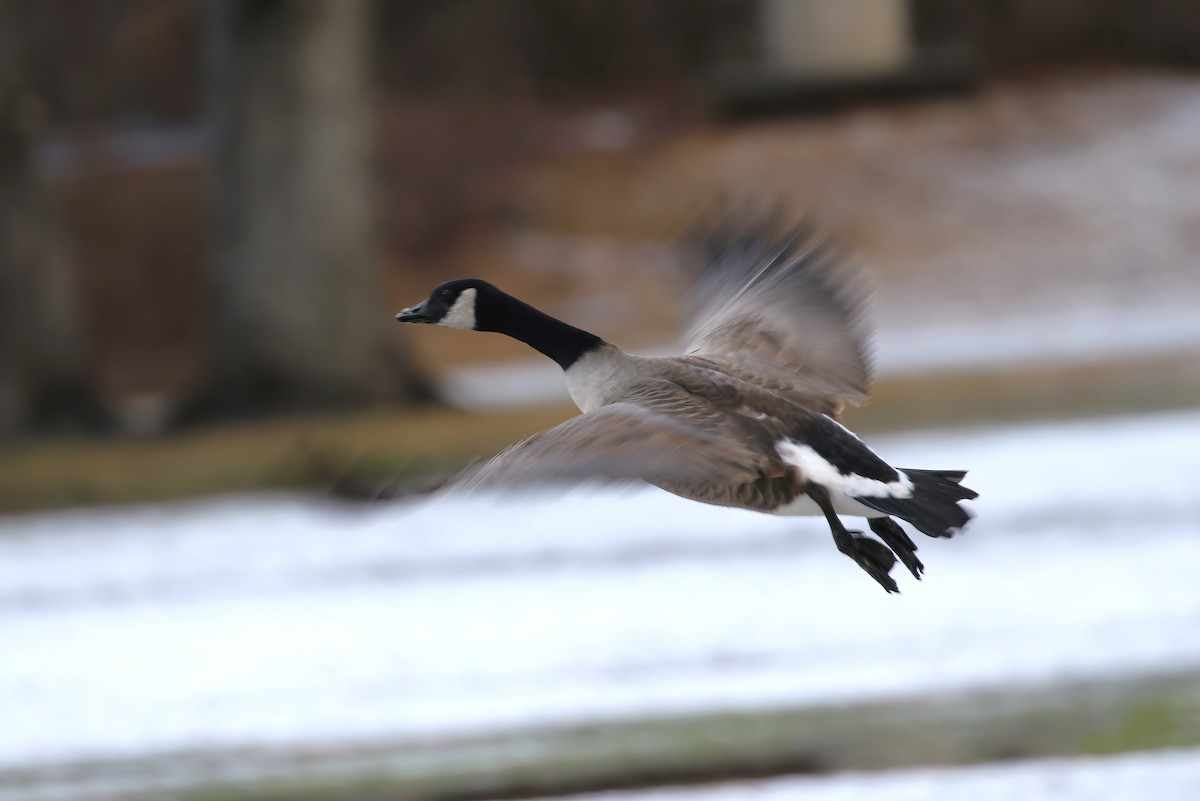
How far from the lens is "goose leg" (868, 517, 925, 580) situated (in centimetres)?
421

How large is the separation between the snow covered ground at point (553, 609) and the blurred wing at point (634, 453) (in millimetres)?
2680

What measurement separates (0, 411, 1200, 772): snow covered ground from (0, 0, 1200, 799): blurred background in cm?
4

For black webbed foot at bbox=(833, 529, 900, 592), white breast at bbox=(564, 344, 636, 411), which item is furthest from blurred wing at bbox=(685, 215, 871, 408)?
black webbed foot at bbox=(833, 529, 900, 592)

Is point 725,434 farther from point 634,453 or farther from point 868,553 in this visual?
point 868,553

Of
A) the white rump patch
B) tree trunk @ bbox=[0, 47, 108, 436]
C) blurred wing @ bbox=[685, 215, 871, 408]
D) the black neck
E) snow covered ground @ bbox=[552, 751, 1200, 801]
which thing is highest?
tree trunk @ bbox=[0, 47, 108, 436]

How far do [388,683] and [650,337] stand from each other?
417 inches

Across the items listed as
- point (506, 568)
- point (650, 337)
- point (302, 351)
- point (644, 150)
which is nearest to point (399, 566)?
point (506, 568)

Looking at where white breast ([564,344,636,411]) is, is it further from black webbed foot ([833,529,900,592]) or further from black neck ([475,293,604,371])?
black webbed foot ([833,529,900,592])

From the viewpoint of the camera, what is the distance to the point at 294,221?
1534 cm

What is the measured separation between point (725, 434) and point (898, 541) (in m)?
0.60

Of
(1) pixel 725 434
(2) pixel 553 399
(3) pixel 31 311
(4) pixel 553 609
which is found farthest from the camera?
(3) pixel 31 311

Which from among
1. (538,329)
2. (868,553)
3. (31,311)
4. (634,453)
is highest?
(31,311)

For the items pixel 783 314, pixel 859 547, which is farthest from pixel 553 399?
pixel 859 547

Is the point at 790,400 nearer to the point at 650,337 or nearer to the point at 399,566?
the point at 399,566
